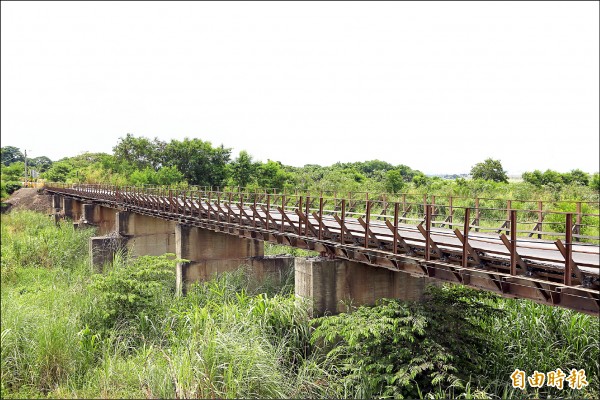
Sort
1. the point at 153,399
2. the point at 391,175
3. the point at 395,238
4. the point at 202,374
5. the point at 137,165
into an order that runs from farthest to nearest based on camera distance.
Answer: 1. the point at 137,165
2. the point at 391,175
3. the point at 395,238
4. the point at 202,374
5. the point at 153,399

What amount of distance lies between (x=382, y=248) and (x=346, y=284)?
101 inches

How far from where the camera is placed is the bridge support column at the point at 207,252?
22.9 m

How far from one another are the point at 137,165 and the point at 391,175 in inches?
1331

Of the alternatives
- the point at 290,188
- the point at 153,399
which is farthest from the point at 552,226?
the point at 290,188

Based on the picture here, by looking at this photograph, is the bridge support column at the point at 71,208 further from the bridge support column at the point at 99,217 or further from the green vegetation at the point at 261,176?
the bridge support column at the point at 99,217

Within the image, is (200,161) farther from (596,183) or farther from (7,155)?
(596,183)

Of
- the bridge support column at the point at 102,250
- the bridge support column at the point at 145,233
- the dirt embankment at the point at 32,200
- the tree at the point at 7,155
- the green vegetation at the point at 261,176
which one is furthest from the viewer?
the dirt embankment at the point at 32,200

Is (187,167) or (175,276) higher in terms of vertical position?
(187,167)

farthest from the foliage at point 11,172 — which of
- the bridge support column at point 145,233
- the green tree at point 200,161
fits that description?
the green tree at point 200,161

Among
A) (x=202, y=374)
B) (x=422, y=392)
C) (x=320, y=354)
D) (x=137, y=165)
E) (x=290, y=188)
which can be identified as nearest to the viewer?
(x=202, y=374)

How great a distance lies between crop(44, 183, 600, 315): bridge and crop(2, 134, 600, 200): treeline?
411 inches

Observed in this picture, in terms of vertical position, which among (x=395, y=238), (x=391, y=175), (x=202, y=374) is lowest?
(x=202, y=374)

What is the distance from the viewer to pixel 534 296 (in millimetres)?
9086

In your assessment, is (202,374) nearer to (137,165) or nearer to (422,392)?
(422,392)
